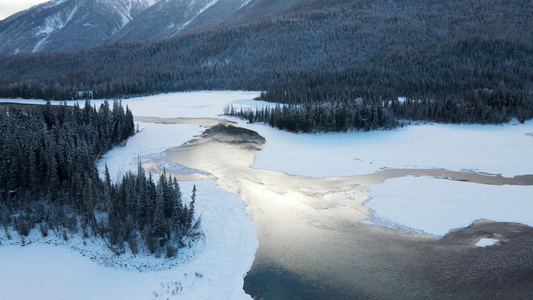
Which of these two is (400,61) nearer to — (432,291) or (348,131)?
(348,131)

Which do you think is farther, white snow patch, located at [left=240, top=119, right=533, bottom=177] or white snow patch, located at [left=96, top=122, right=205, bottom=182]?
white snow patch, located at [left=96, top=122, right=205, bottom=182]

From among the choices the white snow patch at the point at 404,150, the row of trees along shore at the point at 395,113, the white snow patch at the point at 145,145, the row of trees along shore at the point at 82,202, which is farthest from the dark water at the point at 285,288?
the row of trees along shore at the point at 395,113

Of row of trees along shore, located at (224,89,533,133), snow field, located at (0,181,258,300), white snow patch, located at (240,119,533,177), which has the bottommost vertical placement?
snow field, located at (0,181,258,300)

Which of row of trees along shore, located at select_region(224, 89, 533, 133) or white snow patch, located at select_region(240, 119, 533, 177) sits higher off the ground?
row of trees along shore, located at select_region(224, 89, 533, 133)

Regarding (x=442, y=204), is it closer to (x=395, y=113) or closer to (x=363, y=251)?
(x=363, y=251)

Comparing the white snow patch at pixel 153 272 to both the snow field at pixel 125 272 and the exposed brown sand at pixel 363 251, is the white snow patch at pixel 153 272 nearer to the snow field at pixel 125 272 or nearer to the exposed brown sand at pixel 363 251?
the snow field at pixel 125 272

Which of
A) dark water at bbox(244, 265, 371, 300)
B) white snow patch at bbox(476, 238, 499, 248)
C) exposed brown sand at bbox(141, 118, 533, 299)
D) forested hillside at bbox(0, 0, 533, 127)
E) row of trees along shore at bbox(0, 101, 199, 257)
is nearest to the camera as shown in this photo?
dark water at bbox(244, 265, 371, 300)

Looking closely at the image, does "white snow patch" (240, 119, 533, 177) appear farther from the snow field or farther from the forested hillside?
the snow field

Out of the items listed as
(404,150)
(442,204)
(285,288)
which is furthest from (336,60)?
(285,288)

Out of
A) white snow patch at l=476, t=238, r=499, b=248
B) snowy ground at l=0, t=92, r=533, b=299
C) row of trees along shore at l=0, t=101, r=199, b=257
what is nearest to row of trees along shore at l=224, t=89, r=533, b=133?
snowy ground at l=0, t=92, r=533, b=299
